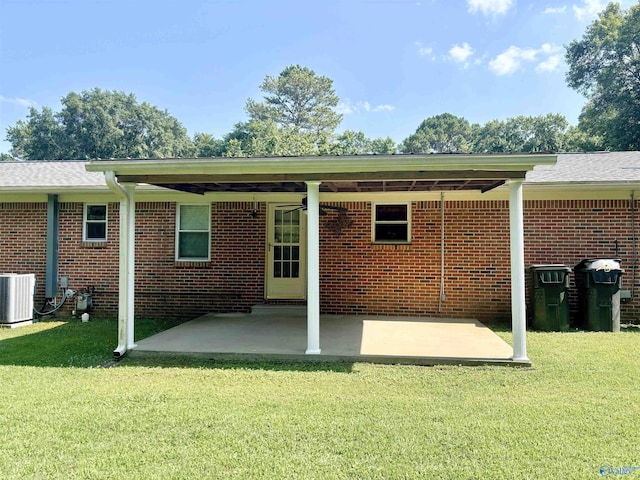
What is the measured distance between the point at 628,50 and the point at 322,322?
29077mm

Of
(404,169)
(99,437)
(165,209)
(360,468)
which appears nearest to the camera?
(360,468)

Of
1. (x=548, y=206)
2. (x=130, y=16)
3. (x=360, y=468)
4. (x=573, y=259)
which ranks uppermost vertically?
(x=130, y=16)

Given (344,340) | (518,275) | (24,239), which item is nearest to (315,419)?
(344,340)

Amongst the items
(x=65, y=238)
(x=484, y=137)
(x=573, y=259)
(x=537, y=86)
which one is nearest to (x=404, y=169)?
(x=573, y=259)

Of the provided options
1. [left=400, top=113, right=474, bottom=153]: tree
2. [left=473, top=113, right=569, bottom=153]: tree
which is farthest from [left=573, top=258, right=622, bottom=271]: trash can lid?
[left=400, top=113, right=474, bottom=153]: tree

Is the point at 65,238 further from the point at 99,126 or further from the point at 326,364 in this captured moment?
the point at 99,126

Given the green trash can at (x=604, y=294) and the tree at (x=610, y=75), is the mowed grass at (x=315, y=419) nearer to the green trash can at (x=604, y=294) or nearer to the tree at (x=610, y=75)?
the green trash can at (x=604, y=294)

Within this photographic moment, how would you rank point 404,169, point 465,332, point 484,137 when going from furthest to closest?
point 484,137 → point 465,332 → point 404,169

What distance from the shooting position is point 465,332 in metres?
6.35

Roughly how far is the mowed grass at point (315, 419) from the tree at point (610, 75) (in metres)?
23.2

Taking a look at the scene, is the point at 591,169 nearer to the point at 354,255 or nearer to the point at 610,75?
the point at 354,255

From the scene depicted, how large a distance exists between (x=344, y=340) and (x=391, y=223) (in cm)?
297

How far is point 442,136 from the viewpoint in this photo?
169ft

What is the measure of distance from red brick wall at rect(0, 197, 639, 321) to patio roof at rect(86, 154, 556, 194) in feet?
A: 9.33
